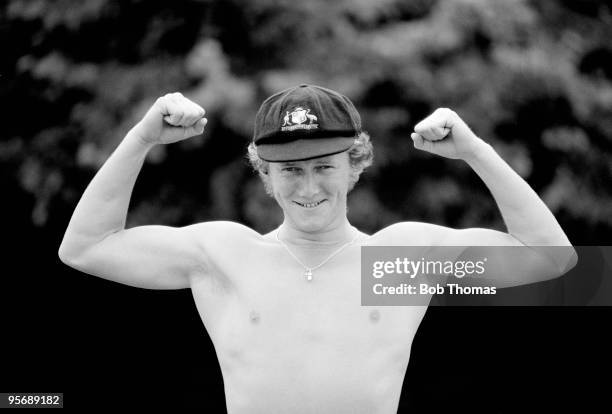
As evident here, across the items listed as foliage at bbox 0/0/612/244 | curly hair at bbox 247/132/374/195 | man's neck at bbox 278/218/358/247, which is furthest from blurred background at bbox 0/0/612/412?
man's neck at bbox 278/218/358/247

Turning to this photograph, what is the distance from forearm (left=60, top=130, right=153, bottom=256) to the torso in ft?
0.97

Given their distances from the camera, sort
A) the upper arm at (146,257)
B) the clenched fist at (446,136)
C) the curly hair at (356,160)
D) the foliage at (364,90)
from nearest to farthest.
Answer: the clenched fist at (446,136) < the upper arm at (146,257) < the curly hair at (356,160) < the foliage at (364,90)

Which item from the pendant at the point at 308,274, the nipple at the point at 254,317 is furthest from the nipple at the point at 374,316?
the nipple at the point at 254,317

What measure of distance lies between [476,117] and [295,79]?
0.81 m

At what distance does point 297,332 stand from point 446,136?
2.24 ft

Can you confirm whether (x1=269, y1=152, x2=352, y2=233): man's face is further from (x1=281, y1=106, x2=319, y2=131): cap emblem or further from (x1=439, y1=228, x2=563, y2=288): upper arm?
(x1=439, y1=228, x2=563, y2=288): upper arm

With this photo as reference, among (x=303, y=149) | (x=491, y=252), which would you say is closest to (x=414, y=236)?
(x=491, y=252)

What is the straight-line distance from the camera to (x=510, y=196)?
2.34 metres

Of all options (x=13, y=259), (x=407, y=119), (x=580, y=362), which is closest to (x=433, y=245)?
(x=407, y=119)

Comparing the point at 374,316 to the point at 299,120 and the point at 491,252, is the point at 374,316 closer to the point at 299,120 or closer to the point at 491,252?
the point at 491,252

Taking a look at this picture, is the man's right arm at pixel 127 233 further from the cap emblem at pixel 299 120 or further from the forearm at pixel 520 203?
the forearm at pixel 520 203

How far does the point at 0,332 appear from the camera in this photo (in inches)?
174

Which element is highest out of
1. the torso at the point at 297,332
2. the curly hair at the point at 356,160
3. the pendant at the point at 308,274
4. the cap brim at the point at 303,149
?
the curly hair at the point at 356,160

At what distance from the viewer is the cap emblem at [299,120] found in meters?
2.34
